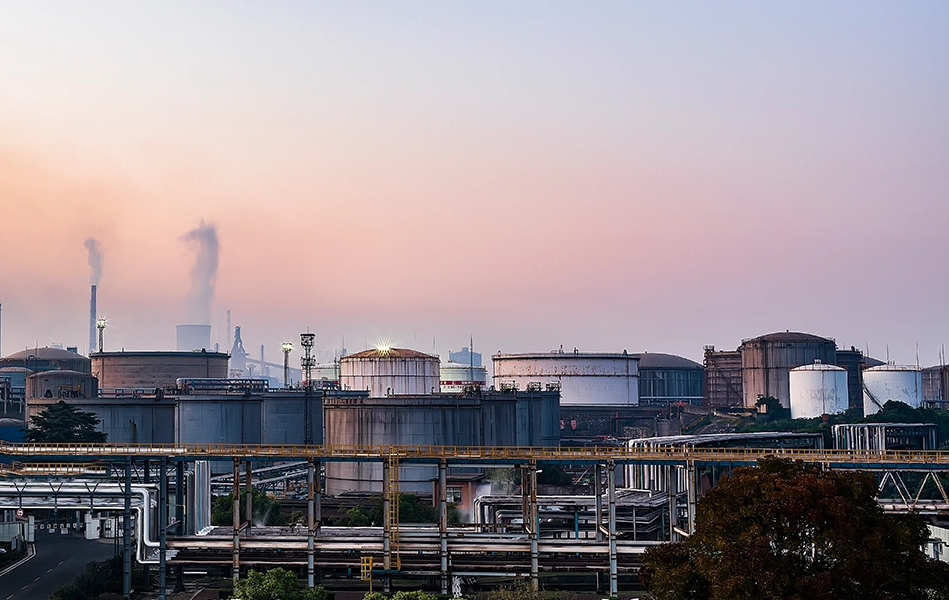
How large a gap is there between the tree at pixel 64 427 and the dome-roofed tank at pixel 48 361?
77.8 m

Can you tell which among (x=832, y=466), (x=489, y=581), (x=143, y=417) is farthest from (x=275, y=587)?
(x=143, y=417)

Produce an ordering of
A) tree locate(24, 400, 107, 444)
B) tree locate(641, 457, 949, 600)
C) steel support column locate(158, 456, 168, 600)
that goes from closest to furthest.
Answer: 1. tree locate(641, 457, 949, 600)
2. steel support column locate(158, 456, 168, 600)
3. tree locate(24, 400, 107, 444)

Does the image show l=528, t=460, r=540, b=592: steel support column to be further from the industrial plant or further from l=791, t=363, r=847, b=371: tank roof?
l=791, t=363, r=847, b=371: tank roof

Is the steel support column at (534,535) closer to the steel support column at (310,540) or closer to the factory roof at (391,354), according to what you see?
the steel support column at (310,540)

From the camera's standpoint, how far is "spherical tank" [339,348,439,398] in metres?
130

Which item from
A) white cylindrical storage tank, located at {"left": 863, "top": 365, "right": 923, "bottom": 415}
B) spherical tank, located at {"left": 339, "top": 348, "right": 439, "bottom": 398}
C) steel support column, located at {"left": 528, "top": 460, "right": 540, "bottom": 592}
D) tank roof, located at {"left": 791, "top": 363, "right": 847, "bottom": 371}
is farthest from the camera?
tank roof, located at {"left": 791, "top": 363, "right": 847, "bottom": 371}

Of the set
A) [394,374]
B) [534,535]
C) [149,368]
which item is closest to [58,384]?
[394,374]

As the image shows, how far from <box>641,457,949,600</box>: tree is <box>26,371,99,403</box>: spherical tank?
86.3 m

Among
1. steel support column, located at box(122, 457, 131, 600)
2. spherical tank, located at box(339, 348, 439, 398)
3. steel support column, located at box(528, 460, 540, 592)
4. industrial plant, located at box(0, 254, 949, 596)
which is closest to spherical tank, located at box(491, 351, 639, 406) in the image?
industrial plant, located at box(0, 254, 949, 596)

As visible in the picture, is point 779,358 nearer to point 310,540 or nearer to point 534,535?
point 534,535

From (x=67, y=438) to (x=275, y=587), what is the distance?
166ft

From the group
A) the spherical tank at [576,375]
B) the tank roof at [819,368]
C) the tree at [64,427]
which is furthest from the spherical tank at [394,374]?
the tank roof at [819,368]

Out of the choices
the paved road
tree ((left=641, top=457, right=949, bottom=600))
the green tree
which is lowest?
the paved road

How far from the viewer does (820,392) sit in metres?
→ 163
